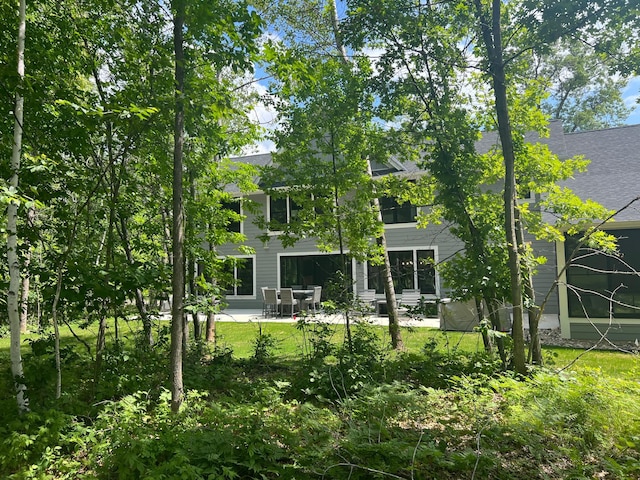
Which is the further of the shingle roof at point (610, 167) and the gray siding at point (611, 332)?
the shingle roof at point (610, 167)

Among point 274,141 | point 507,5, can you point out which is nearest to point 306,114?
point 274,141

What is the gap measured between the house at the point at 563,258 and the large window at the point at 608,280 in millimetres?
17


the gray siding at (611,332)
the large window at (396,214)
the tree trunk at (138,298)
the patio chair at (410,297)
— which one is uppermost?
the large window at (396,214)

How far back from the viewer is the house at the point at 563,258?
7.93 m

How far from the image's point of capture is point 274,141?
5.92 metres

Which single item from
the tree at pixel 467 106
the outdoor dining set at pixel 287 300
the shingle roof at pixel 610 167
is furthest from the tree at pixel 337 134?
the outdoor dining set at pixel 287 300

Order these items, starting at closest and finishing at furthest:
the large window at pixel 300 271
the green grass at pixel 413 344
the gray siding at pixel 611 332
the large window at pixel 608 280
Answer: the green grass at pixel 413 344
the gray siding at pixel 611 332
the large window at pixel 608 280
the large window at pixel 300 271

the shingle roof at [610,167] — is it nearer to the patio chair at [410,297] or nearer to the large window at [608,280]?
the large window at [608,280]

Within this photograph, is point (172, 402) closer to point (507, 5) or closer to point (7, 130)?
point (7, 130)

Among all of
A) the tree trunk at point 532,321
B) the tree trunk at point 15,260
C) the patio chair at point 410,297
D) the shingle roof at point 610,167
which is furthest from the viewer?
the patio chair at point 410,297

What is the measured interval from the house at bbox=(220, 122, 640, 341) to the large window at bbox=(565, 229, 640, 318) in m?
0.02

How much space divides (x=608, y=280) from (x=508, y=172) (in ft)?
18.6

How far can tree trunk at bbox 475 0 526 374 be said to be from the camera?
171 inches

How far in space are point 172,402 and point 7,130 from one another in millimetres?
2910
